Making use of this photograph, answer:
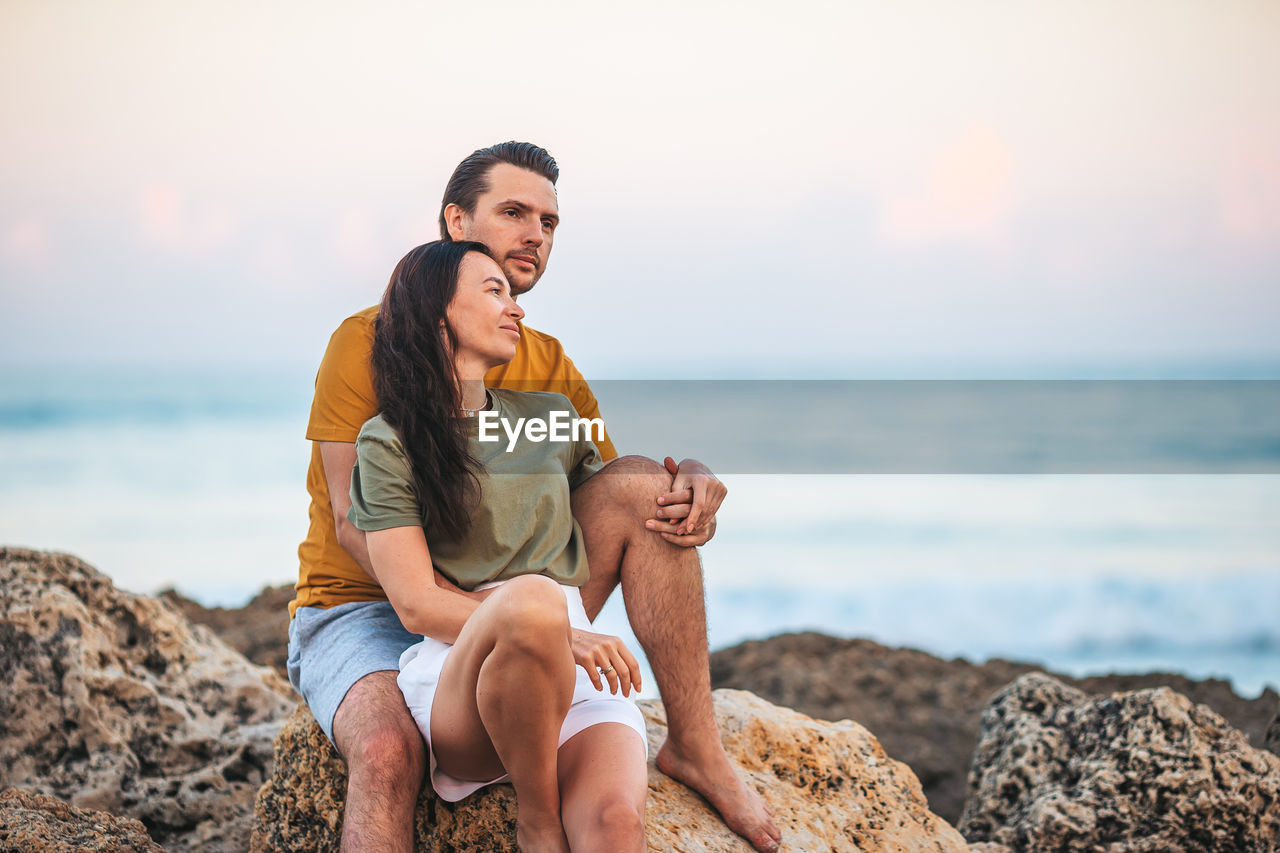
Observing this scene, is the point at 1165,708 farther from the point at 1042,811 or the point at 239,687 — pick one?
the point at 239,687

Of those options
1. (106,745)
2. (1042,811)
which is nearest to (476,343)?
(106,745)

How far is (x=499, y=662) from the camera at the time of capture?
223 centimetres

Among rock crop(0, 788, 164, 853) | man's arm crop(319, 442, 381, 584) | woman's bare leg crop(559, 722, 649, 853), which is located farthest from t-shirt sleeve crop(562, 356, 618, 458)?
rock crop(0, 788, 164, 853)

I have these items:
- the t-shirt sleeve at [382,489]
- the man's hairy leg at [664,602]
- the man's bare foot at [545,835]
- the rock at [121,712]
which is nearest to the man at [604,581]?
the man's hairy leg at [664,602]

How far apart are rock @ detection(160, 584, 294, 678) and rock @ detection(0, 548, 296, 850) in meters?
1.82

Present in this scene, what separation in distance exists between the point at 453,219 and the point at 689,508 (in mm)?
1439

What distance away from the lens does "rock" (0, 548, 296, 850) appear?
372 centimetres

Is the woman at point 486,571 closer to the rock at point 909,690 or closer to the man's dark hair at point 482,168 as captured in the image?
the man's dark hair at point 482,168

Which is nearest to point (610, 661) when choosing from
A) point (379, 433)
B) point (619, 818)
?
point (619, 818)

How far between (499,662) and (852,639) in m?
5.77

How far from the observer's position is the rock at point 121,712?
12.2 feet

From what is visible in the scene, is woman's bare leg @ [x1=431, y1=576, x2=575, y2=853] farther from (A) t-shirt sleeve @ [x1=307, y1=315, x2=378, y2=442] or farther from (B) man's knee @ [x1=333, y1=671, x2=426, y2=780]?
(A) t-shirt sleeve @ [x1=307, y1=315, x2=378, y2=442]

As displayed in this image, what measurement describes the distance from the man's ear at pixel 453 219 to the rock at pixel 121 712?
6.13 ft

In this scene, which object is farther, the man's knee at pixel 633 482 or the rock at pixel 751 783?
the man's knee at pixel 633 482
